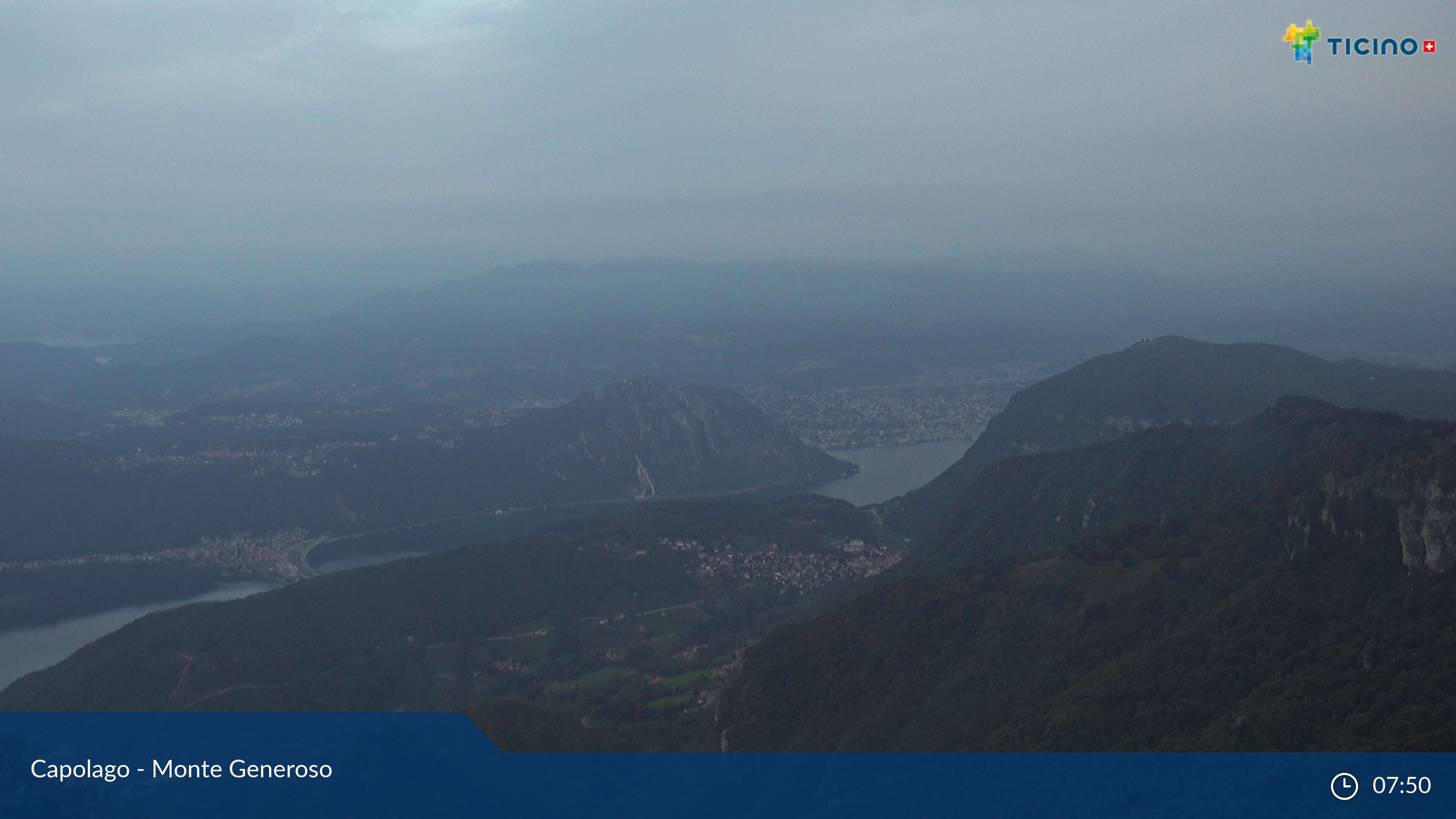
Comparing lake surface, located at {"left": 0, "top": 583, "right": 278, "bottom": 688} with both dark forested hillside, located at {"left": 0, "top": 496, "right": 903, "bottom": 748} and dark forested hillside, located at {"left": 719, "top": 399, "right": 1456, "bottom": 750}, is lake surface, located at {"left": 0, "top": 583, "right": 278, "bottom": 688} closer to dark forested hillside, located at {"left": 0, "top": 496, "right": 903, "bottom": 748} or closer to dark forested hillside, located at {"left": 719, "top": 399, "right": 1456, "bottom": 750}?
dark forested hillside, located at {"left": 0, "top": 496, "right": 903, "bottom": 748}

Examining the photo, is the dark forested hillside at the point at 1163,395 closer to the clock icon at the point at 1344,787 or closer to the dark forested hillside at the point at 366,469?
the dark forested hillside at the point at 366,469

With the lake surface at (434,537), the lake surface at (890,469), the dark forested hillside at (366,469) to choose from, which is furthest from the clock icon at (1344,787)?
the dark forested hillside at (366,469)

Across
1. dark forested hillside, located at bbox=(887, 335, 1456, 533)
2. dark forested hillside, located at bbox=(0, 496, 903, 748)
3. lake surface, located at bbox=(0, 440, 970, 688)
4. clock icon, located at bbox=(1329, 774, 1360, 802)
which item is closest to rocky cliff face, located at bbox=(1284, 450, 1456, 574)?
clock icon, located at bbox=(1329, 774, 1360, 802)

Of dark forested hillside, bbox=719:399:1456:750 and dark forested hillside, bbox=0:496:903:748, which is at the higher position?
dark forested hillside, bbox=719:399:1456:750

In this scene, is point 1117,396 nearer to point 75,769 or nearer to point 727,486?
point 727,486

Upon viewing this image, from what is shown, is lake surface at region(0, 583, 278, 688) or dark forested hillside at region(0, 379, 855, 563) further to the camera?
dark forested hillside at region(0, 379, 855, 563)

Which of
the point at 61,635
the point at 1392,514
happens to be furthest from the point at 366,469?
the point at 1392,514

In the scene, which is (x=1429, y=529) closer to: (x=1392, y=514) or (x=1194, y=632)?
(x=1392, y=514)
